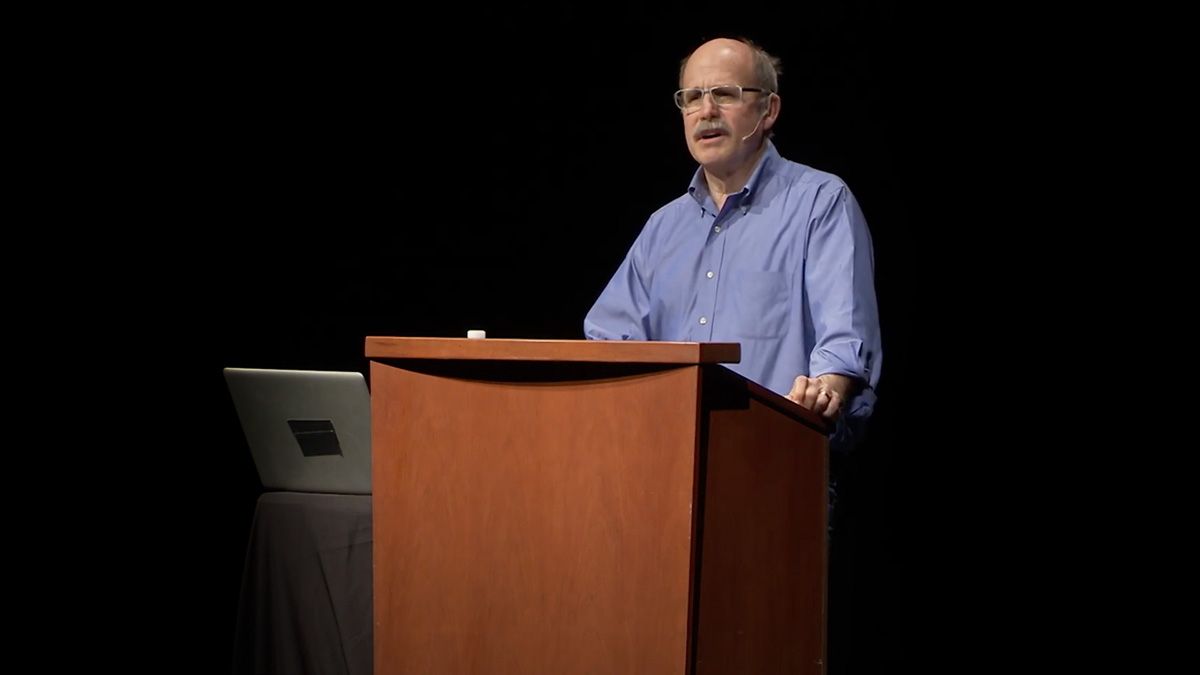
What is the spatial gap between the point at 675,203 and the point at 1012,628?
56.0 inches

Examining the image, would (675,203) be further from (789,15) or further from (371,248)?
(371,248)

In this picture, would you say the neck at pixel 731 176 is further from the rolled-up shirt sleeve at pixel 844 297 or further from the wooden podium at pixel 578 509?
the wooden podium at pixel 578 509

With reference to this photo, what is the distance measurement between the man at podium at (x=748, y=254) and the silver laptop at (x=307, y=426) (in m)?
0.57

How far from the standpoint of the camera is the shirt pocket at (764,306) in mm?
2414

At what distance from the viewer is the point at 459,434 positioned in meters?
1.64

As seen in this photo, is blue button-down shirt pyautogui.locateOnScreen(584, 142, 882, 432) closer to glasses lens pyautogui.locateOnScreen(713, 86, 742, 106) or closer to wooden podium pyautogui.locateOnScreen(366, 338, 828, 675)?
glasses lens pyautogui.locateOnScreen(713, 86, 742, 106)

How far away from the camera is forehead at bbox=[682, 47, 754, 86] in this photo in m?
2.52

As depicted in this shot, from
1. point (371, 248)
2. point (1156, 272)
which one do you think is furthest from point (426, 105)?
point (1156, 272)

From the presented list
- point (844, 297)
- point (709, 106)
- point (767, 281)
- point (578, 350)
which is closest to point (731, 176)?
point (709, 106)

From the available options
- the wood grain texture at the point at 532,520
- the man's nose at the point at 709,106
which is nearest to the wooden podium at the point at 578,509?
the wood grain texture at the point at 532,520

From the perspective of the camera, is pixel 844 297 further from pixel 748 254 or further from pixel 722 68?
pixel 722 68

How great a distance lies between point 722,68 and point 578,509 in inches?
50.2

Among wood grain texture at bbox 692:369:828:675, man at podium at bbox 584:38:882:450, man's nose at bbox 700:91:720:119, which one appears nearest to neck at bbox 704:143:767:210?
man at podium at bbox 584:38:882:450

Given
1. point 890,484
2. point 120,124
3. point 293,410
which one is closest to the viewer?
point 293,410
